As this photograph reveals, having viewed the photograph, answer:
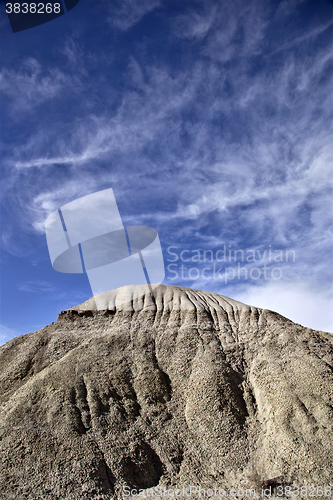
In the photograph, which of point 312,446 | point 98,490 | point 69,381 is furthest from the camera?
point 69,381

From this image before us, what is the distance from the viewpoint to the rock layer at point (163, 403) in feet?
67.4

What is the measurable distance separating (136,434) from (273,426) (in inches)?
423

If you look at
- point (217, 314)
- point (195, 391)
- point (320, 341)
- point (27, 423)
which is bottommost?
point (27, 423)

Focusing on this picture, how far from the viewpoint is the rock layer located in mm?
20531

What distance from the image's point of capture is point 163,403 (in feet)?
87.1

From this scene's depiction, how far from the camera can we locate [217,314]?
1431 inches

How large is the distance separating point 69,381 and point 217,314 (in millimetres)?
17753

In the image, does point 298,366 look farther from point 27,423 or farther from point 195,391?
point 27,423

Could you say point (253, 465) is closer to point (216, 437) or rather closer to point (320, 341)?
point (216, 437)

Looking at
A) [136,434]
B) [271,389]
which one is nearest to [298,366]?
[271,389]

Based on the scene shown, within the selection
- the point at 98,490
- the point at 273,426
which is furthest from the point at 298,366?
the point at 98,490

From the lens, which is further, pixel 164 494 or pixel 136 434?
pixel 136 434

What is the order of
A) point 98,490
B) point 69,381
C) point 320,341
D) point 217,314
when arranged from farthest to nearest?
1. point 217,314
2. point 320,341
3. point 69,381
4. point 98,490

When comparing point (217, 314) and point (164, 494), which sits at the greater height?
point (217, 314)
